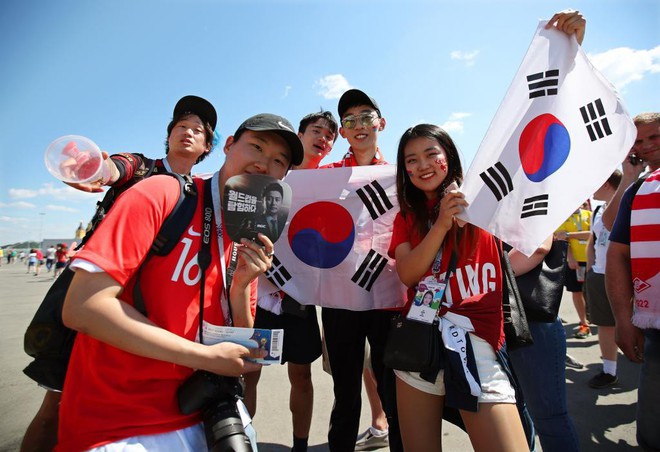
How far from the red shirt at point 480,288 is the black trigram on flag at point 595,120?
755 millimetres

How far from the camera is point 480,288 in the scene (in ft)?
5.44

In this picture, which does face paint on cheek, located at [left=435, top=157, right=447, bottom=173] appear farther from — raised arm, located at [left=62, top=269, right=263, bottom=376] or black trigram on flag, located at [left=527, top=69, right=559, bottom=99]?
raised arm, located at [left=62, top=269, right=263, bottom=376]

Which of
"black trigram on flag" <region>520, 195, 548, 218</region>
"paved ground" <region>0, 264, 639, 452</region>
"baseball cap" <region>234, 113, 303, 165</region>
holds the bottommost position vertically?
"paved ground" <region>0, 264, 639, 452</region>

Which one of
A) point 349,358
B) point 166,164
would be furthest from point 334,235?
point 166,164

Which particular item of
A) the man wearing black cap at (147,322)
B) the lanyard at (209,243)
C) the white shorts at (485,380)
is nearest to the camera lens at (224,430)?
the man wearing black cap at (147,322)

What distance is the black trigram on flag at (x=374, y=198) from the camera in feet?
8.70

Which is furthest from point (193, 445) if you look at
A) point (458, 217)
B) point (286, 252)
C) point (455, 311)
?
point (286, 252)

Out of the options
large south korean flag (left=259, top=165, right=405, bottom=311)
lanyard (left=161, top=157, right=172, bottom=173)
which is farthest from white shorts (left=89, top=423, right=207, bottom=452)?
lanyard (left=161, top=157, right=172, bottom=173)

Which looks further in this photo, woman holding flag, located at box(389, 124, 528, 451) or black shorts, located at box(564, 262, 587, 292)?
black shorts, located at box(564, 262, 587, 292)

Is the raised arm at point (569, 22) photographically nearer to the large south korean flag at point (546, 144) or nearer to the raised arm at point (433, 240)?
the large south korean flag at point (546, 144)

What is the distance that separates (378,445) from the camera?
9.26 ft

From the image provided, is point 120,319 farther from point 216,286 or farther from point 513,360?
point 513,360

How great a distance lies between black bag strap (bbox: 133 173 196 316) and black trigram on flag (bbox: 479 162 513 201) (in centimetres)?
135

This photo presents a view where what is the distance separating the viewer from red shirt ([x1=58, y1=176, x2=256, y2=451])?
1.05 metres
